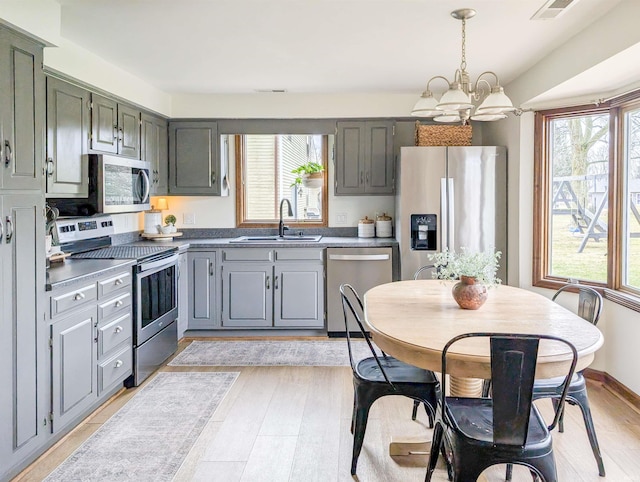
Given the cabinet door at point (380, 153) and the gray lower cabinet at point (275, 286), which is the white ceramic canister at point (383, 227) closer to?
the cabinet door at point (380, 153)

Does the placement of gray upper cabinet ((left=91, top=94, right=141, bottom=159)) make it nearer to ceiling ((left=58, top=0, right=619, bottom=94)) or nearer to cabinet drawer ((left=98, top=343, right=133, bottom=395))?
ceiling ((left=58, top=0, right=619, bottom=94))

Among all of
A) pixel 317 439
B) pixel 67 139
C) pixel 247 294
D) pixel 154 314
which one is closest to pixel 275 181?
pixel 247 294

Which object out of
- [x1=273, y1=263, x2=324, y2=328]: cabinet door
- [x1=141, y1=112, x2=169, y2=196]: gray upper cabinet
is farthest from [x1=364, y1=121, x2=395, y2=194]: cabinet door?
[x1=141, y1=112, x2=169, y2=196]: gray upper cabinet

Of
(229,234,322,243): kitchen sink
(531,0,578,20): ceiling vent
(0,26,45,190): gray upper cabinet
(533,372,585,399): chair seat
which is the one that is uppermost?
(531,0,578,20): ceiling vent

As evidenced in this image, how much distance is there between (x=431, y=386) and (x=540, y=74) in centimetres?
264

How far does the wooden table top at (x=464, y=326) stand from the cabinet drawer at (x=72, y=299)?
1.55 m

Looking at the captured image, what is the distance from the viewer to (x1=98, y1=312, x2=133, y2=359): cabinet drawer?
299cm

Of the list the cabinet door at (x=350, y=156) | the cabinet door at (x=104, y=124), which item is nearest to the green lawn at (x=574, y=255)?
the cabinet door at (x=350, y=156)

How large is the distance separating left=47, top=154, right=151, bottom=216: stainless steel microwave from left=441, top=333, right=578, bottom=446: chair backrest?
2793 millimetres

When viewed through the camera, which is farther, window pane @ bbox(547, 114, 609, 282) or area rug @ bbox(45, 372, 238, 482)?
window pane @ bbox(547, 114, 609, 282)

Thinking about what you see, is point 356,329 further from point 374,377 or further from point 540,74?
point 540,74

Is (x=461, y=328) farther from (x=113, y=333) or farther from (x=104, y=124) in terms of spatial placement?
(x=104, y=124)

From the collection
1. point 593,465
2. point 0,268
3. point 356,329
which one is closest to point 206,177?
point 356,329

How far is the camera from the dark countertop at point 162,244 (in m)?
2.67
